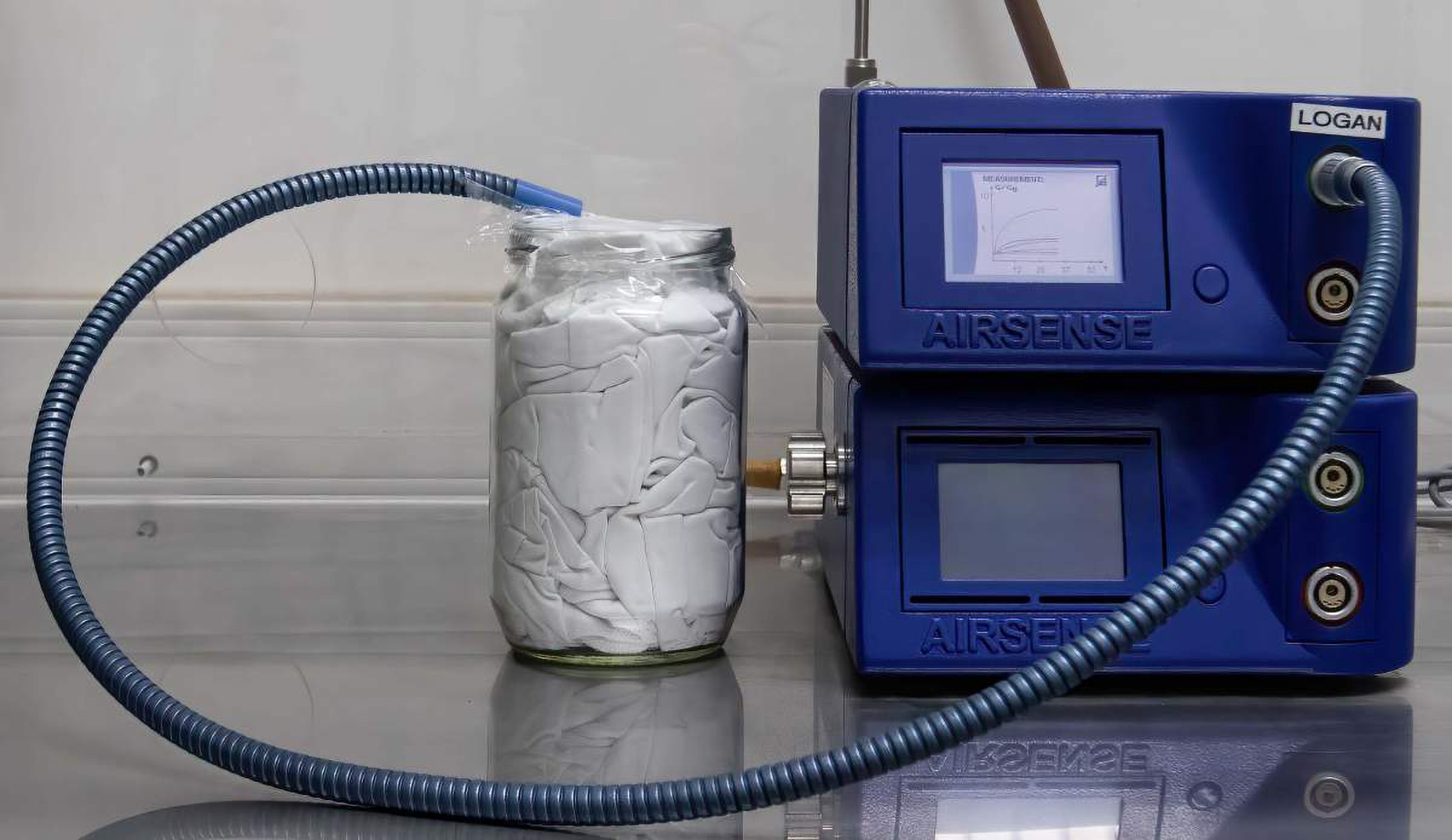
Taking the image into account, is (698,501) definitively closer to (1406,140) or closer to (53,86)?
(1406,140)

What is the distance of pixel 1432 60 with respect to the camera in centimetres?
119

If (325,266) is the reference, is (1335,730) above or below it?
below

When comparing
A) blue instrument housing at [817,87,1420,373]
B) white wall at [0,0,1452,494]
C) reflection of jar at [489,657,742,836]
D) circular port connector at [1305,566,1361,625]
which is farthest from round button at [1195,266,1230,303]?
white wall at [0,0,1452,494]

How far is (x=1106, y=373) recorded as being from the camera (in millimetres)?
666

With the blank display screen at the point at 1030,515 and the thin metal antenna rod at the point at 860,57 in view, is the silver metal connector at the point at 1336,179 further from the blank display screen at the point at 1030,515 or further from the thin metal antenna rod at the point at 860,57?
the thin metal antenna rod at the point at 860,57

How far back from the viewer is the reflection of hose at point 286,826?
20.9 inches

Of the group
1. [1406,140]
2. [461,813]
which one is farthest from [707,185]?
[461,813]

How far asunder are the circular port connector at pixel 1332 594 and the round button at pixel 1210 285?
0.15m

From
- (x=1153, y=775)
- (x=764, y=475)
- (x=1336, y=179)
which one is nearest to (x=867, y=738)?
(x=1153, y=775)

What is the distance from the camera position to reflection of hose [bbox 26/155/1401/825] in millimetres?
524

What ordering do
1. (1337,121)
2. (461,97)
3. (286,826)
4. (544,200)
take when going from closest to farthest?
1. (286,826)
2. (1337,121)
3. (544,200)
4. (461,97)

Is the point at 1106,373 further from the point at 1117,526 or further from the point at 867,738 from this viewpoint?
the point at 867,738

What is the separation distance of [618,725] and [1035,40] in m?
0.66

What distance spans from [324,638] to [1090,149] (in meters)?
0.52
